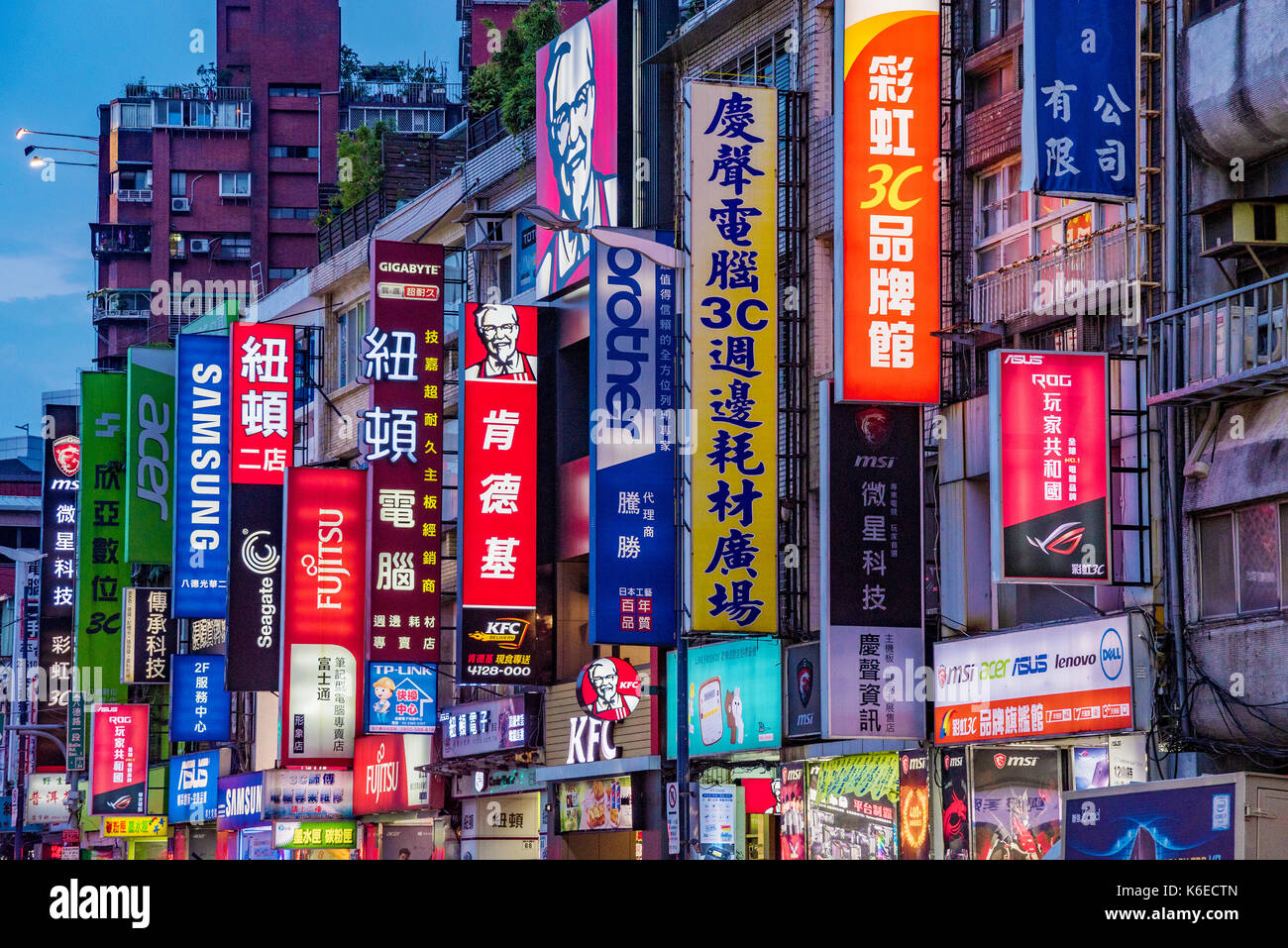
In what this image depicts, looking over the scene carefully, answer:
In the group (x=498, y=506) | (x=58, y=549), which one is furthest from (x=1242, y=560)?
(x=58, y=549)

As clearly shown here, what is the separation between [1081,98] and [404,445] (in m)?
21.6

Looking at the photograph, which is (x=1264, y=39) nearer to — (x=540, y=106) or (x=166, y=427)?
(x=540, y=106)

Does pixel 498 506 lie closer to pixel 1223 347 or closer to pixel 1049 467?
pixel 1049 467

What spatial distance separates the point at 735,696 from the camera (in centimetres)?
3133

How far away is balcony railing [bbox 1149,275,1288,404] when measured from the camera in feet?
69.5

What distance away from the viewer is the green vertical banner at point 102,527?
58.0m

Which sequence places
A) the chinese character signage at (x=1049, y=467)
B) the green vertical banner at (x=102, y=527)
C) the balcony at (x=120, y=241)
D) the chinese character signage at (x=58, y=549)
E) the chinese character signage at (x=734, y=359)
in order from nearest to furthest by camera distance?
1. the chinese character signage at (x=1049, y=467)
2. the chinese character signage at (x=734, y=359)
3. the green vertical banner at (x=102, y=527)
4. the chinese character signage at (x=58, y=549)
5. the balcony at (x=120, y=241)

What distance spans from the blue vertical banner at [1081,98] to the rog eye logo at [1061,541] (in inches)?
154

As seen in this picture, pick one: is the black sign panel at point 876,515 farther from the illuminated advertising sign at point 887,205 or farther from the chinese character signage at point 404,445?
the chinese character signage at point 404,445

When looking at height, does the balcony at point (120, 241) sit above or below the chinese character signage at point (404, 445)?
above

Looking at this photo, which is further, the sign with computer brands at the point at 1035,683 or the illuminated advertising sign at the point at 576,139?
the illuminated advertising sign at the point at 576,139

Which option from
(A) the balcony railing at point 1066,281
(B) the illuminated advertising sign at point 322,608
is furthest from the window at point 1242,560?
(B) the illuminated advertising sign at point 322,608
